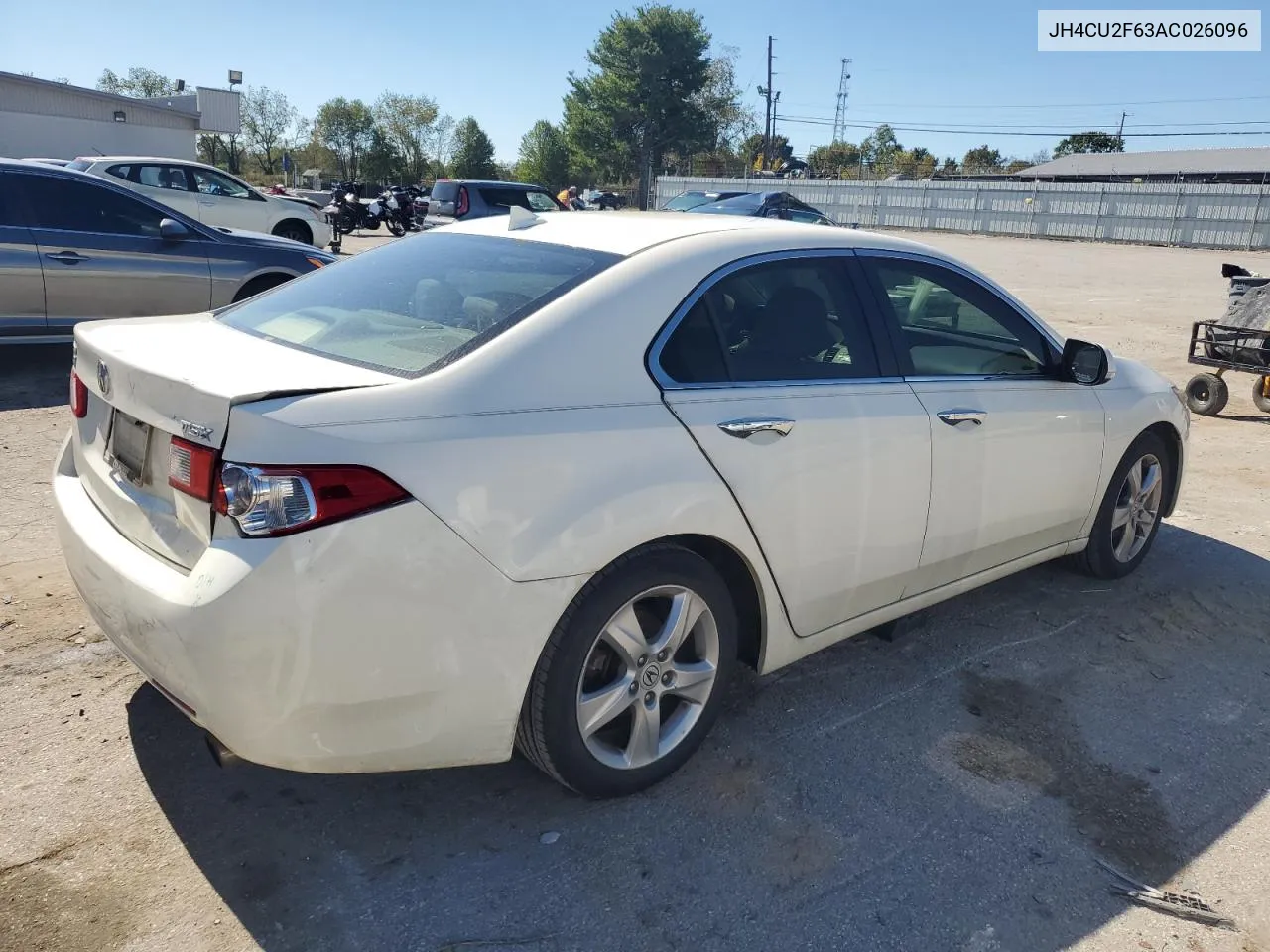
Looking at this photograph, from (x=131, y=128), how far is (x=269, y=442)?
49986 mm

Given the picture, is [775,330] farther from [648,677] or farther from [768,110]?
[768,110]

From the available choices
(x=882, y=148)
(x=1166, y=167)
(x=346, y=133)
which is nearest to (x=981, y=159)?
(x=882, y=148)

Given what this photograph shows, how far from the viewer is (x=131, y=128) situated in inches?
1740

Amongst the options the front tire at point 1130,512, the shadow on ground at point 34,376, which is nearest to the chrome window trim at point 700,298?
the front tire at point 1130,512

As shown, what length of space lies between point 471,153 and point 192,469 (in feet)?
279

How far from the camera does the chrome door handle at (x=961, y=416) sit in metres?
3.35

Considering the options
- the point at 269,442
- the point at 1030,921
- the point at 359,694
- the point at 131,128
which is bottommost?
the point at 1030,921

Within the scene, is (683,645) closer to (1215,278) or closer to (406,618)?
(406,618)

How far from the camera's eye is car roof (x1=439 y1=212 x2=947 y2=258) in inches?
119

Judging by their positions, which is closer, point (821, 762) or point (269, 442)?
point (269, 442)

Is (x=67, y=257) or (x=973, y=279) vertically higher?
(x=973, y=279)

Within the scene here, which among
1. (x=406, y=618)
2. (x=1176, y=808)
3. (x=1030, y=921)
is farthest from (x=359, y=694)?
(x=1176, y=808)

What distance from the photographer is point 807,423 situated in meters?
2.95

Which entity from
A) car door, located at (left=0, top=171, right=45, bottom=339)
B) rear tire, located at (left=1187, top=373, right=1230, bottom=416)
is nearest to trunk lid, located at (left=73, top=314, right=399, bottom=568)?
car door, located at (left=0, top=171, right=45, bottom=339)
